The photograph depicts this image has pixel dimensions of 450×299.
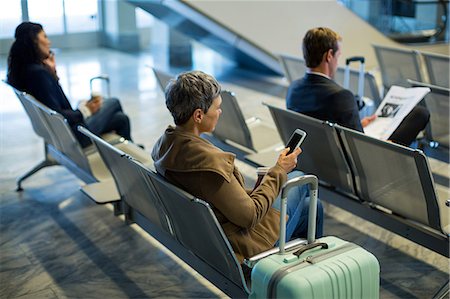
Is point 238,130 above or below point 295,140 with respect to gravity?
below

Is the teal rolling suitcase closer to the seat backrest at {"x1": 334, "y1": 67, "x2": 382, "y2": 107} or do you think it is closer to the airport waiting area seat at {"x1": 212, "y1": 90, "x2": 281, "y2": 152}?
the airport waiting area seat at {"x1": 212, "y1": 90, "x2": 281, "y2": 152}

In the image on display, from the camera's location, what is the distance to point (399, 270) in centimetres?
370

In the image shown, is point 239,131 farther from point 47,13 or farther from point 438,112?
point 47,13

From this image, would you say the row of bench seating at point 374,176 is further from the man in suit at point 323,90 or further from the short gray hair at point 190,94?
the short gray hair at point 190,94

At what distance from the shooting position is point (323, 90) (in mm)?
3816

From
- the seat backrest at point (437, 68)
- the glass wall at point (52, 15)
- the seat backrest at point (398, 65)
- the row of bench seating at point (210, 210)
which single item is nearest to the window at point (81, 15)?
the glass wall at point (52, 15)

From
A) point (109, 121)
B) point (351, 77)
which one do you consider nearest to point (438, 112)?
point (351, 77)

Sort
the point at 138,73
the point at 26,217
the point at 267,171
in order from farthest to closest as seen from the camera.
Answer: the point at 138,73, the point at 26,217, the point at 267,171

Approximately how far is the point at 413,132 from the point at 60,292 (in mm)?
2441

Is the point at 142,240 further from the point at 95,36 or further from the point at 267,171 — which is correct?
the point at 95,36

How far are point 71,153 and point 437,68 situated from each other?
3486 millimetres

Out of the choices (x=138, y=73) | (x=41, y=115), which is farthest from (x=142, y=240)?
(x=138, y=73)

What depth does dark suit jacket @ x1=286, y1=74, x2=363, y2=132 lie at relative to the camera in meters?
3.78

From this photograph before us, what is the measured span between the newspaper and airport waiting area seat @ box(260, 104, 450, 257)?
0.52 metres
